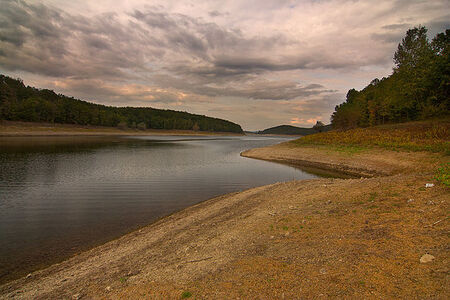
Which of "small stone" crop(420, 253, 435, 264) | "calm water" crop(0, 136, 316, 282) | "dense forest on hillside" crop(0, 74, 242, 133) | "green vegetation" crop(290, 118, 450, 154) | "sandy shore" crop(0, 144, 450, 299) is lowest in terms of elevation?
"calm water" crop(0, 136, 316, 282)

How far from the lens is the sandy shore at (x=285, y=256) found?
16.0ft

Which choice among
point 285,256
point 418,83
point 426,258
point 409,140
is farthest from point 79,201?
point 418,83

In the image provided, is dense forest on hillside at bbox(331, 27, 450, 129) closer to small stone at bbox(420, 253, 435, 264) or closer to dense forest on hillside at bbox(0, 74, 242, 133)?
small stone at bbox(420, 253, 435, 264)

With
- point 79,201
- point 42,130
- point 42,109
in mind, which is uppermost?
point 42,109

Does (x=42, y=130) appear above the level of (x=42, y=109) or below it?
below

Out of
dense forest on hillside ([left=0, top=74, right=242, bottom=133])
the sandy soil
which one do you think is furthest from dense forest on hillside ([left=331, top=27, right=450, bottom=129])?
dense forest on hillside ([left=0, top=74, right=242, bottom=133])

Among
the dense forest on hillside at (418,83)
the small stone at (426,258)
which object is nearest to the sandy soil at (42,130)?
the small stone at (426,258)

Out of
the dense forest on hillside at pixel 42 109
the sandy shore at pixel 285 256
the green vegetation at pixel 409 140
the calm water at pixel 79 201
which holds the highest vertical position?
the dense forest on hillside at pixel 42 109

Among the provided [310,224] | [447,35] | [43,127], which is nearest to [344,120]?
[447,35]

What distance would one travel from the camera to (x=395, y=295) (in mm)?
4297

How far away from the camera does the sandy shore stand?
4887mm

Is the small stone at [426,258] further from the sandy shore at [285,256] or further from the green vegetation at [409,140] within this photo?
the green vegetation at [409,140]

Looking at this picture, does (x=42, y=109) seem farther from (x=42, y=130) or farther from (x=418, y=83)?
(x=418, y=83)

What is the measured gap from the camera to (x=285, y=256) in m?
6.27
